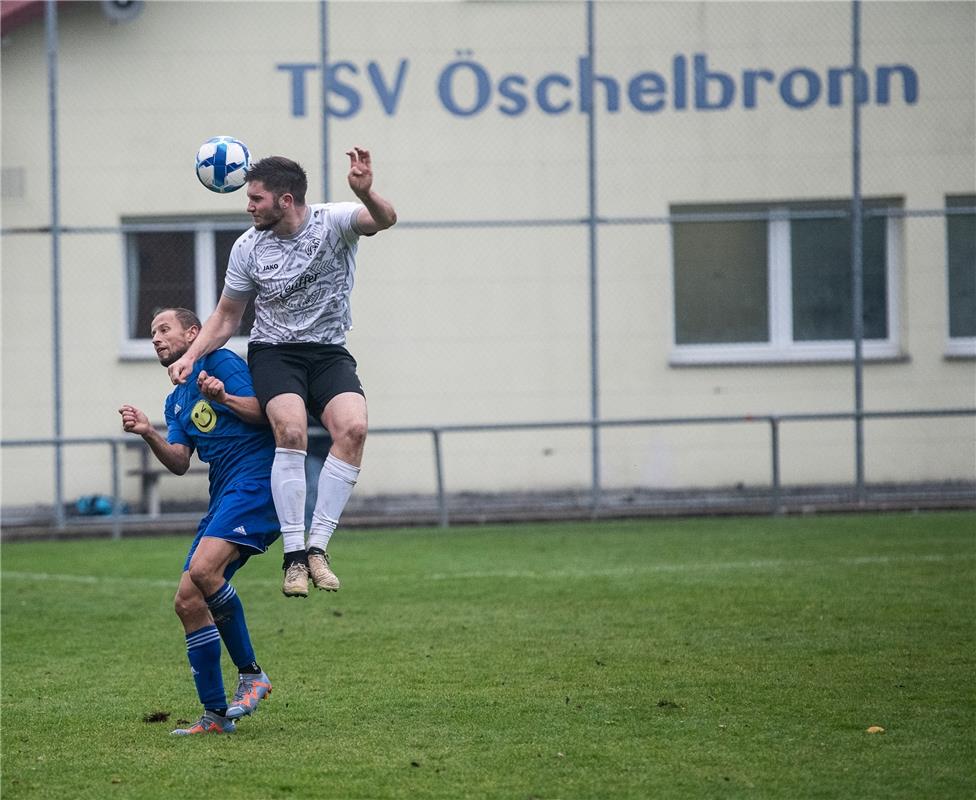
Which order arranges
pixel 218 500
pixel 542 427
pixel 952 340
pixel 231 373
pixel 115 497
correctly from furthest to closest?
pixel 952 340
pixel 542 427
pixel 115 497
pixel 231 373
pixel 218 500

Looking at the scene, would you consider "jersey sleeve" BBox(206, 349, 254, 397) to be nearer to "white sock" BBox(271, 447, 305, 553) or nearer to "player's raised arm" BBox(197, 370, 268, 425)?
"player's raised arm" BBox(197, 370, 268, 425)

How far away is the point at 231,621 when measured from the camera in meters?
6.70

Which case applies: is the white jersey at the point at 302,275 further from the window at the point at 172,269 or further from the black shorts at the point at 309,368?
the window at the point at 172,269

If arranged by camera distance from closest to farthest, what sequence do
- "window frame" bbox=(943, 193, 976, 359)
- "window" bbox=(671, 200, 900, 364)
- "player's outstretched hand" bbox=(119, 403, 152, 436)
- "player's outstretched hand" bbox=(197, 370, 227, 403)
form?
1. "player's outstretched hand" bbox=(119, 403, 152, 436)
2. "player's outstretched hand" bbox=(197, 370, 227, 403)
3. "window frame" bbox=(943, 193, 976, 359)
4. "window" bbox=(671, 200, 900, 364)

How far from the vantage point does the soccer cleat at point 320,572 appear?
21.7ft

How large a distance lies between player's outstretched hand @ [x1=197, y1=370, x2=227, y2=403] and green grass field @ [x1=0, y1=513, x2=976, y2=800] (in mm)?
1385

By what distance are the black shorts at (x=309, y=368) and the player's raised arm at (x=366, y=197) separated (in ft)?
1.85

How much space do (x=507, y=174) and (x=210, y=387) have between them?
11.7 metres

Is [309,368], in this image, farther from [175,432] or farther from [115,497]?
[115,497]

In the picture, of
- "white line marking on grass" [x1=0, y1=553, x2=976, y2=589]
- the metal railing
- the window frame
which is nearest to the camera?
"white line marking on grass" [x1=0, y1=553, x2=976, y2=589]

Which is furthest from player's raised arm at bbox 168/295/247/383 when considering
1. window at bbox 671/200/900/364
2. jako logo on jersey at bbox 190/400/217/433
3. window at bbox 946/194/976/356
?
window at bbox 946/194/976/356

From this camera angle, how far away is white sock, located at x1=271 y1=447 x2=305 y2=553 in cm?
661

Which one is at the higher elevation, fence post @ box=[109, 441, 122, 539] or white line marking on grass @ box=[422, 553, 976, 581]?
fence post @ box=[109, 441, 122, 539]

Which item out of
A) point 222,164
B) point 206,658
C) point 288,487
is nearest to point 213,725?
→ point 206,658
